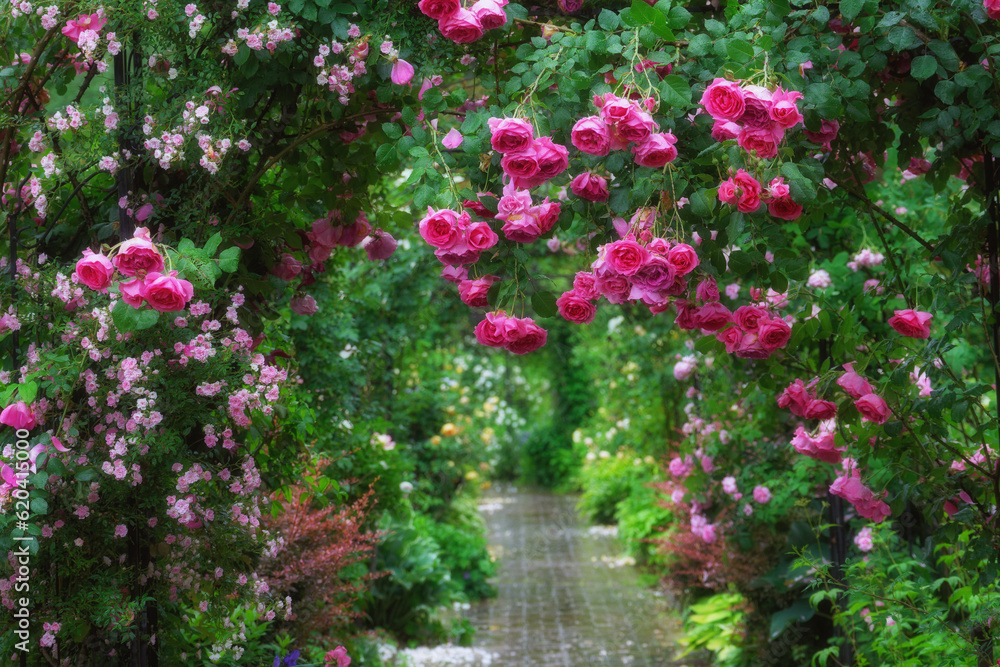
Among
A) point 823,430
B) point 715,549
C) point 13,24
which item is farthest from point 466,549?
point 13,24

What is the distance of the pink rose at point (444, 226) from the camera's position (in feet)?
5.33

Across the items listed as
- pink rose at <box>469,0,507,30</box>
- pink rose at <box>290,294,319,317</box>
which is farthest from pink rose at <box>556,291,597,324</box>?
pink rose at <box>290,294,319,317</box>

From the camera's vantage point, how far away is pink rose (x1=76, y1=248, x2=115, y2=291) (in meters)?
1.70

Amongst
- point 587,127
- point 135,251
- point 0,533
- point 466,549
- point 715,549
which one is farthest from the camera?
Answer: point 466,549

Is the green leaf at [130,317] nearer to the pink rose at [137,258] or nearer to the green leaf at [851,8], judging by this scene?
the pink rose at [137,258]

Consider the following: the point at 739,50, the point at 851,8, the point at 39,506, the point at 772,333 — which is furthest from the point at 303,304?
the point at 851,8

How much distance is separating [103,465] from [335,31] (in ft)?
3.59

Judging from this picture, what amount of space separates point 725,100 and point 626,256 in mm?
317

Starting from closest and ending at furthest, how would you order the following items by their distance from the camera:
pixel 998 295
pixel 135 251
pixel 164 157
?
1. pixel 135 251
2. pixel 164 157
3. pixel 998 295

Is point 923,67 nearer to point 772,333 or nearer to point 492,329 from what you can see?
point 772,333

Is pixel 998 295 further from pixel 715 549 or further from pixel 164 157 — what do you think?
pixel 715 549

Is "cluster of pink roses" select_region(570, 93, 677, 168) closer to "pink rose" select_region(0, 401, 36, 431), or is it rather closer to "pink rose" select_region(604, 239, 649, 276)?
"pink rose" select_region(604, 239, 649, 276)

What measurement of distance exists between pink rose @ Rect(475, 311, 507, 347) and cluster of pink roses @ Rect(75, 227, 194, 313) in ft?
1.89

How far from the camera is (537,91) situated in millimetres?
1728
